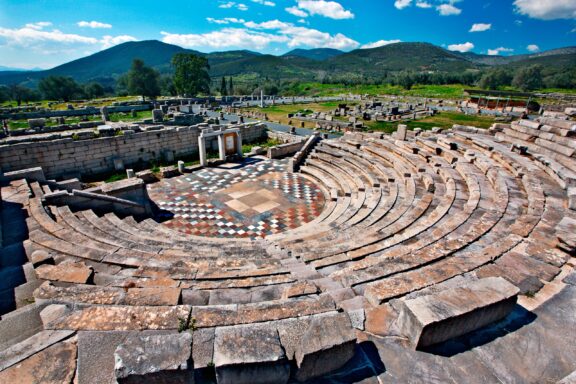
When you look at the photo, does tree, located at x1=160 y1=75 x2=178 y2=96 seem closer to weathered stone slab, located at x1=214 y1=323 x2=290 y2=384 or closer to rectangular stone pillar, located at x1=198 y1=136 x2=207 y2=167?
rectangular stone pillar, located at x1=198 y1=136 x2=207 y2=167

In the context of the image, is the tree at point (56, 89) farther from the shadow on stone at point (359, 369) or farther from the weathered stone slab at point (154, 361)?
the shadow on stone at point (359, 369)

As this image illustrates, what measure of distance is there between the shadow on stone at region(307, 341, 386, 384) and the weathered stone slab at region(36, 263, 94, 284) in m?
4.69

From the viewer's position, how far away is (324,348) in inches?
126

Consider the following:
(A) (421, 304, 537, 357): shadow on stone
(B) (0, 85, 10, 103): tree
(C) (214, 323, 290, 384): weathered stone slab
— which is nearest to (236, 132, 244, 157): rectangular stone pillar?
(C) (214, 323, 290, 384): weathered stone slab

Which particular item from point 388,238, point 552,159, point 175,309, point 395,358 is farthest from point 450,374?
point 552,159

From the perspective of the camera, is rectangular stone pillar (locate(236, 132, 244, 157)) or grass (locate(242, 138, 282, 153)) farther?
grass (locate(242, 138, 282, 153))

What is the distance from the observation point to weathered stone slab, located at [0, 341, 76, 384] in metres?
3.16

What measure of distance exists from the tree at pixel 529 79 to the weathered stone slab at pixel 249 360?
10183cm

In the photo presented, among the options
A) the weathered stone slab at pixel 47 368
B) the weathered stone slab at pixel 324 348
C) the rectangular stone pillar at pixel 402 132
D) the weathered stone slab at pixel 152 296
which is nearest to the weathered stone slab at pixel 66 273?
the weathered stone slab at pixel 152 296

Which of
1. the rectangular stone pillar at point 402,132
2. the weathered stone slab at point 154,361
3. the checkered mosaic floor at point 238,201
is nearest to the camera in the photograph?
the weathered stone slab at point 154,361

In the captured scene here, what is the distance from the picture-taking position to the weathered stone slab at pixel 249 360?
9.81 ft

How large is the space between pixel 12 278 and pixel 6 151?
15.1 meters

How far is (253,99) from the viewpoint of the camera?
224ft

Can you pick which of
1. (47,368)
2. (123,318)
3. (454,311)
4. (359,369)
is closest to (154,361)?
(123,318)
